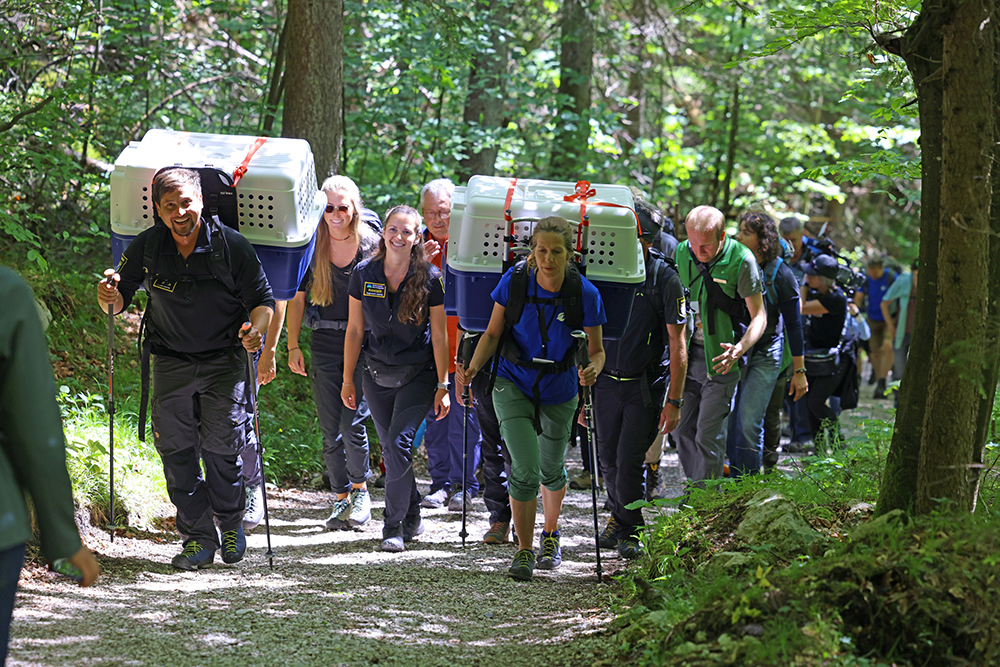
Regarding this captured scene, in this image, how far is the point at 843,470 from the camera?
19.2 ft

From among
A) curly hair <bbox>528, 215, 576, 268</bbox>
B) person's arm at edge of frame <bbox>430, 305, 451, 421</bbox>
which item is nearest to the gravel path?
person's arm at edge of frame <bbox>430, 305, 451, 421</bbox>

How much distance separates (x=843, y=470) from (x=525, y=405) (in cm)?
211

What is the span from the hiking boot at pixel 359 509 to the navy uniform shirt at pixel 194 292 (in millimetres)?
2040

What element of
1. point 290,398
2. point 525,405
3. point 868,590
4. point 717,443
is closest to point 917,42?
point 868,590

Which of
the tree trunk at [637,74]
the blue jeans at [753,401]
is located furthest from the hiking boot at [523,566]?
the tree trunk at [637,74]

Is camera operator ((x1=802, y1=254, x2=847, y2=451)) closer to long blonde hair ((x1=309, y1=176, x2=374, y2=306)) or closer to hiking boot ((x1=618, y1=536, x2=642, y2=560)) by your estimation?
hiking boot ((x1=618, y1=536, x2=642, y2=560))

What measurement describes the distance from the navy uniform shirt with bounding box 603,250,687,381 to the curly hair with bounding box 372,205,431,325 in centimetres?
129

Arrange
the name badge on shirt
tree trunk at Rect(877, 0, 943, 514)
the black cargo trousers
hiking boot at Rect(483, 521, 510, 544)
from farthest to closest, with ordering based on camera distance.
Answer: hiking boot at Rect(483, 521, 510, 544) → the name badge on shirt → the black cargo trousers → tree trunk at Rect(877, 0, 943, 514)

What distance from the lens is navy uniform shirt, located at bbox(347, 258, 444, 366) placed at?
636 centimetres

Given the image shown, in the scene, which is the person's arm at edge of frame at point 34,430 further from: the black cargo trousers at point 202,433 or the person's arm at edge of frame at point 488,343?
the person's arm at edge of frame at point 488,343

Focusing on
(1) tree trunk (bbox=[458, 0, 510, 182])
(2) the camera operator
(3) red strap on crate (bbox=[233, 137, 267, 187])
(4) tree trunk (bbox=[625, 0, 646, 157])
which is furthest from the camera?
(4) tree trunk (bbox=[625, 0, 646, 157])

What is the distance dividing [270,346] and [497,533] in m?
2.08

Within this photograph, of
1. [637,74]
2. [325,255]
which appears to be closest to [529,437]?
[325,255]

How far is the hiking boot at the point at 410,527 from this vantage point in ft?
21.4
